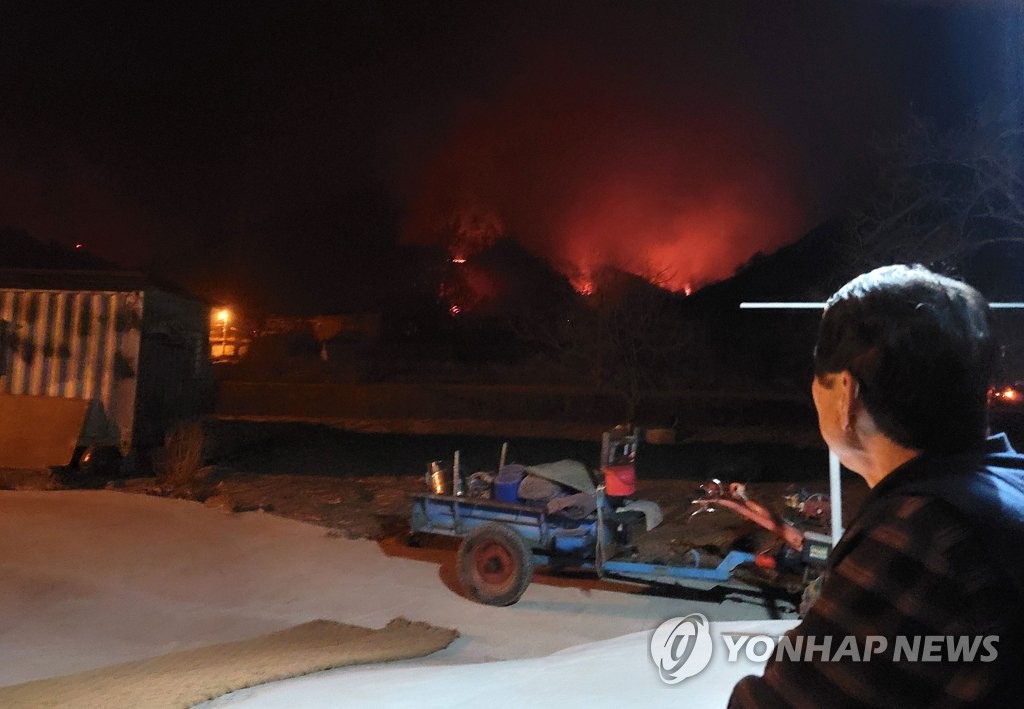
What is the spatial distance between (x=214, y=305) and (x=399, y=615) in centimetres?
1179

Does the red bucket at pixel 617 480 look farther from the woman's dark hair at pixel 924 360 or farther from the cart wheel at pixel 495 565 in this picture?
the woman's dark hair at pixel 924 360

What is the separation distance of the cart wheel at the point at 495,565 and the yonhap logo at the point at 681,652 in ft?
9.05

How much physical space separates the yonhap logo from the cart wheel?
276 cm

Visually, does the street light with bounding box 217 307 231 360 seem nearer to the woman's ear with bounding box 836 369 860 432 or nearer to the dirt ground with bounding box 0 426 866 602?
the dirt ground with bounding box 0 426 866 602

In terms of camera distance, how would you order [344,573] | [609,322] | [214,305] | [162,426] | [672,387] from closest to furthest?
[344,573]
[162,426]
[214,305]
[609,322]
[672,387]

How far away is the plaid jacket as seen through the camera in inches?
44.9

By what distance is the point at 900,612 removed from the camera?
118 cm

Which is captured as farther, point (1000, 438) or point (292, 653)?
point (292, 653)

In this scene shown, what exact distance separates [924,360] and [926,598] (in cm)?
39

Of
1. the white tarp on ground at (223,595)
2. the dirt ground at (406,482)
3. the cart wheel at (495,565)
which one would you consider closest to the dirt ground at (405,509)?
the dirt ground at (406,482)

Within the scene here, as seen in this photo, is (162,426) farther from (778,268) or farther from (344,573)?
(778,268)

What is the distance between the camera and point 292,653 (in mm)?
5160

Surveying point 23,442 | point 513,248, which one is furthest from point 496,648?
point 513,248

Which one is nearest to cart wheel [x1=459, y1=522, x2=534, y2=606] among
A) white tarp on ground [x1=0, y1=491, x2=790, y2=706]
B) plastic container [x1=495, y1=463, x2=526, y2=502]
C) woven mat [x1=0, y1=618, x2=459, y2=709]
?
white tarp on ground [x1=0, y1=491, x2=790, y2=706]
